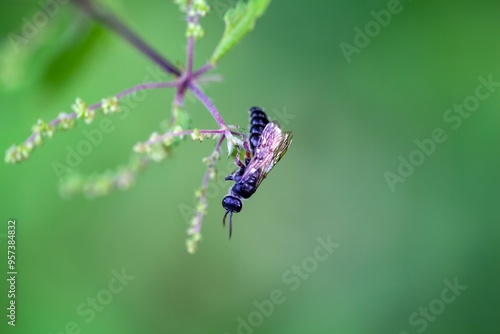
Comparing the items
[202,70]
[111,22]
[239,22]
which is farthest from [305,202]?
[239,22]

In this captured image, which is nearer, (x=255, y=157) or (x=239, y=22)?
(x=239, y=22)

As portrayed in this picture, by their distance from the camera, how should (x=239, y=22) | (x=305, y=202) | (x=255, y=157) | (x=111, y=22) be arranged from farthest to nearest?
(x=305, y=202) → (x=111, y=22) → (x=255, y=157) → (x=239, y=22)

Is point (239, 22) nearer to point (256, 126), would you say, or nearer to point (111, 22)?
point (256, 126)

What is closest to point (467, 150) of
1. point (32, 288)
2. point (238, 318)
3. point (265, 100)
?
point (265, 100)

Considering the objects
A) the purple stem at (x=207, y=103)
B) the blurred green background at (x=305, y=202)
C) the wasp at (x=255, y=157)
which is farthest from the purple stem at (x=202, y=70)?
the blurred green background at (x=305, y=202)

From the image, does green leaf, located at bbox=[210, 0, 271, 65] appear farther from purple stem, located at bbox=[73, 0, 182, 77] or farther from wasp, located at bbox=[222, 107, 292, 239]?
purple stem, located at bbox=[73, 0, 182, 77]

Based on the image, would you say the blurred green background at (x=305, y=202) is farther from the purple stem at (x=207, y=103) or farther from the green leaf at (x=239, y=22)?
the green leaf at (x=239, y=22)

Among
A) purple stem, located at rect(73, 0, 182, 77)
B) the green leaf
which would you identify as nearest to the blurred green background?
purple stem, located at rect(73, 0, 182, 77)
